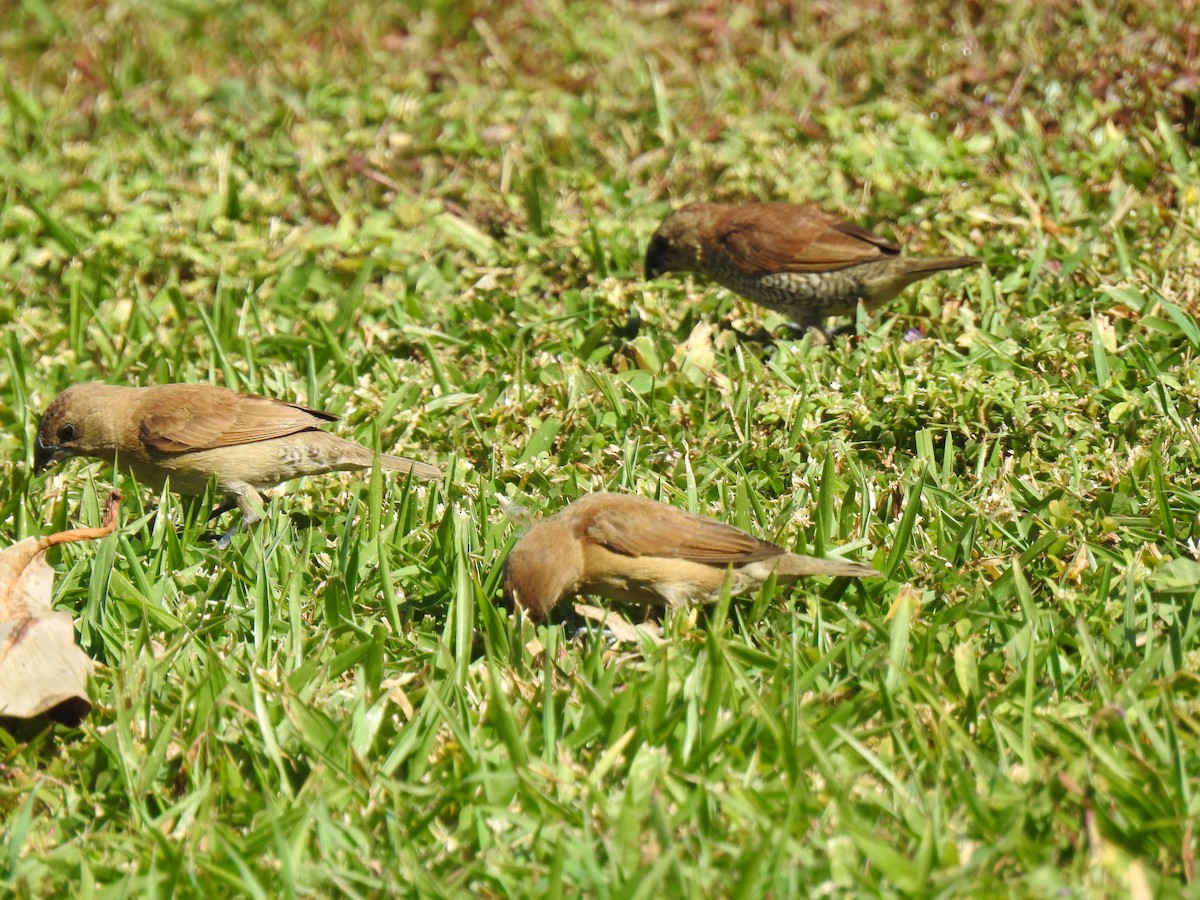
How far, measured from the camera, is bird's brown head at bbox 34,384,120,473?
19.7 feet

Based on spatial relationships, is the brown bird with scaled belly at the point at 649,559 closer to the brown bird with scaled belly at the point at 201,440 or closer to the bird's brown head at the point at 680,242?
the brown bird with scaled belly at the point at 201,440

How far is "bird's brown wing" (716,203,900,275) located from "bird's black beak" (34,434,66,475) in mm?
3220

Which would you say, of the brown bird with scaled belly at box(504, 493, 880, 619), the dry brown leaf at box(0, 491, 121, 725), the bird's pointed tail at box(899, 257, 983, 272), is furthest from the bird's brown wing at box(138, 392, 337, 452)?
the bird's pointed tail at box(899, 257, 983, 272)

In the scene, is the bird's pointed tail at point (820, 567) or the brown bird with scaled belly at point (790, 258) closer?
the bird's pointed tail at point (820, 567)

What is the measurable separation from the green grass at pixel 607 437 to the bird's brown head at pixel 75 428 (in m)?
0.21

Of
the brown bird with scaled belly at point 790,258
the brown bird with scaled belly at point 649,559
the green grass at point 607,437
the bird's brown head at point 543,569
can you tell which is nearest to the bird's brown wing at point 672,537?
the brown bird with scaled belly at point 649,559

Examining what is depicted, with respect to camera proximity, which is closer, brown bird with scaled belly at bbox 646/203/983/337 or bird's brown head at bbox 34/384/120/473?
bird's brown head at bbox 34/384/120/473

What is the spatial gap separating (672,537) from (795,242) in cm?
250

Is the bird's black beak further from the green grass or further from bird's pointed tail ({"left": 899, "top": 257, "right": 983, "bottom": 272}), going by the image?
bird's pointed tail ({"left": 899, "top": 257, "right": 983, "bottom": 272})

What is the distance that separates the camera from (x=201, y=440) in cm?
596

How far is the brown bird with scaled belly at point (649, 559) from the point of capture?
479cm

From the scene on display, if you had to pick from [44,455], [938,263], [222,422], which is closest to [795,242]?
[938,263]

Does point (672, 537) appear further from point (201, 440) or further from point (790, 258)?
point (790, 258)

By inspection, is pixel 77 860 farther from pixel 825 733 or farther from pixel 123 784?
pixel 825 733
